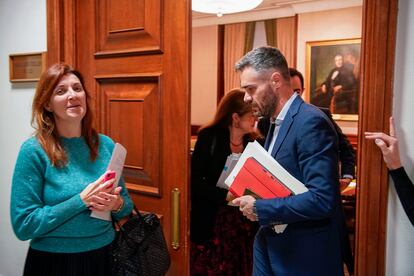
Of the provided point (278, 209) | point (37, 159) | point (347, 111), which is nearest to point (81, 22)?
point (37, 159)

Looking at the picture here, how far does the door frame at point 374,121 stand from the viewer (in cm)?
128

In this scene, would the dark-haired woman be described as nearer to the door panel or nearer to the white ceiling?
the door panel

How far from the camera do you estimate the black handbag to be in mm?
1490

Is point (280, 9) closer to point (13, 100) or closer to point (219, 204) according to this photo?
point (219, 204)

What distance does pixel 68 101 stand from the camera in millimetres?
1534

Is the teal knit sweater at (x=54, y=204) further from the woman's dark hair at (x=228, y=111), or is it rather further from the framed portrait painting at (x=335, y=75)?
the framed portrait painting at (x=335, y=75)

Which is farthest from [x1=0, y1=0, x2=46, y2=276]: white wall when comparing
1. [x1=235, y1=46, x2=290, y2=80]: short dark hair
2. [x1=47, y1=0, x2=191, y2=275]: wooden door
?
[x1=235, y1=46, x2=290, y2=80]: short dark hair

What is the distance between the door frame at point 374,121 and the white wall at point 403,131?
0.02 meters

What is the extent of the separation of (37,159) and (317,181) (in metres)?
1.01

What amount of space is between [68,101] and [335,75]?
14.5 ft

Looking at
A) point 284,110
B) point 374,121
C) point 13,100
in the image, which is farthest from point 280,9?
point 374,121

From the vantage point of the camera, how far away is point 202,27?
6695mm

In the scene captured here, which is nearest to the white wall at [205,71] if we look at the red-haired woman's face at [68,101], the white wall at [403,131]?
the red-haired woman's face at [68,101]

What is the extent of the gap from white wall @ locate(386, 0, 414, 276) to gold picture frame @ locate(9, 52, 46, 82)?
67.7 inches
